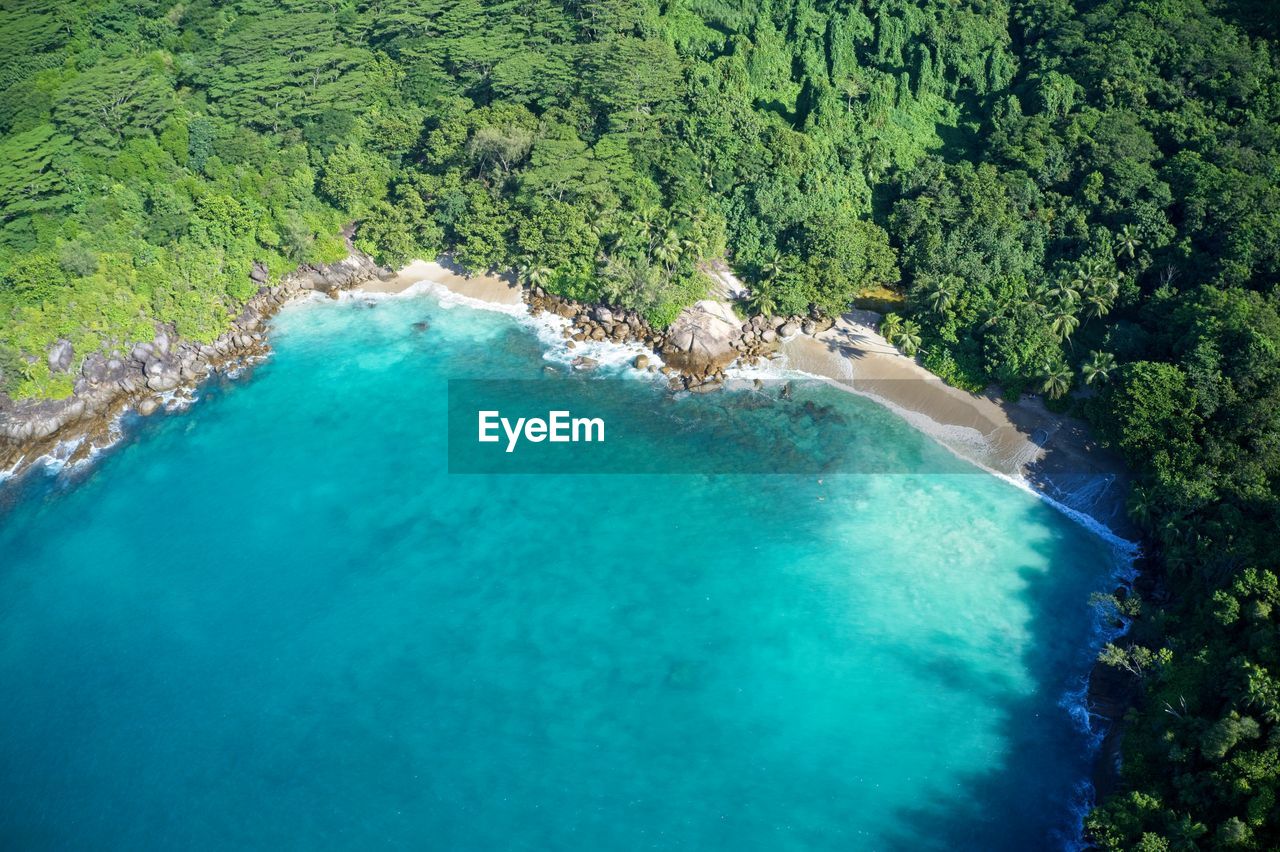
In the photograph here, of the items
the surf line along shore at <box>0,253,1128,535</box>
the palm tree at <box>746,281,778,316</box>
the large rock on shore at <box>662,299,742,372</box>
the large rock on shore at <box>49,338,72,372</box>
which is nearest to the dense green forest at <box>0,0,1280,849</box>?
the palm tree at <box>746,281,778,316</box>

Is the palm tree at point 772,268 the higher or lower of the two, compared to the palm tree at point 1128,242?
lower

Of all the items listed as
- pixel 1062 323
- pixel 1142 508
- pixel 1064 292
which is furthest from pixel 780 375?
pixel 1142 508

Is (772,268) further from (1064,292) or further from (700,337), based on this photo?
(1064,292)

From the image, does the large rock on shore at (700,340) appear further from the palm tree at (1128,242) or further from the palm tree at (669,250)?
the palm tree at (1128,242)

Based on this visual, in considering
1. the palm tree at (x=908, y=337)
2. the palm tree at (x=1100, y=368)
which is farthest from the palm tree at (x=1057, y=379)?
the palm tree at (x=908, y=337)

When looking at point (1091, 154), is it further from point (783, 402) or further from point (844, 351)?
point (783, 402)
